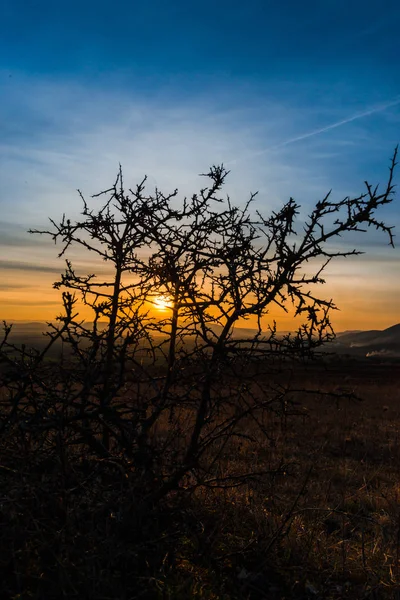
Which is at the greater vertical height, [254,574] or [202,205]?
[202,205]

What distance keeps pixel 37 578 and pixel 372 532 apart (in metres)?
3.27

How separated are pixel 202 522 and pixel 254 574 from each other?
26.7 inches

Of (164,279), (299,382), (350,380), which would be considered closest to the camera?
(164,279)

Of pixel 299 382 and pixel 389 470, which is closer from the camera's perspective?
pixel 389 470

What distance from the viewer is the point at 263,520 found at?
4.05 meters

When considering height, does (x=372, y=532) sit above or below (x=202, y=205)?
below

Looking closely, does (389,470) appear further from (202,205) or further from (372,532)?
(202,205)

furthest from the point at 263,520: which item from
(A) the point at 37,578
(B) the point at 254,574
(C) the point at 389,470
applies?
(C) the point at 389,470

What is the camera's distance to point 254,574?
10.4 ft

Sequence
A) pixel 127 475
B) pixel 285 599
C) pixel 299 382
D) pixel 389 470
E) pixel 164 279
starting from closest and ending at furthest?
pixel 285 599 → pixel 127 475 → pixel 164 279 → pixel 389 470 → pixel 299 382

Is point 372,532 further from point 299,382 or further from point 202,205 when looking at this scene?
point 299,382

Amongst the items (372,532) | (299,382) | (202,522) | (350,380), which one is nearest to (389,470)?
(372,532)

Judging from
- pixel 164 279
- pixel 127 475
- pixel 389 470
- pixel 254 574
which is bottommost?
pixel 389 470

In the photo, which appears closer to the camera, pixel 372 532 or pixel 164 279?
pixel 164 279
